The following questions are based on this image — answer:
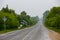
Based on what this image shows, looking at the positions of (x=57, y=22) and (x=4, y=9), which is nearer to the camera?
(x=57, y=22)

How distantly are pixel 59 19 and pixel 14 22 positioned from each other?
15564 mm

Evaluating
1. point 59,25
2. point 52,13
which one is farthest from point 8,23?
point 52,13

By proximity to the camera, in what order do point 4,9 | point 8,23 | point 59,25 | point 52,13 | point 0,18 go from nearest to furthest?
point 0,18 → point 8,23 → point 59,25 → point 4,9 → point 52,13

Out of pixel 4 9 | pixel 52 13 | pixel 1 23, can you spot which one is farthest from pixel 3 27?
pixel 52 13

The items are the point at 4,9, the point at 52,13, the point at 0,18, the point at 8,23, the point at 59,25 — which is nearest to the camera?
the point at 0,18

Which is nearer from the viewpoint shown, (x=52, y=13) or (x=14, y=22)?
(x=14, y=22)

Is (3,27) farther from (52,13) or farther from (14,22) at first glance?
(52,13)

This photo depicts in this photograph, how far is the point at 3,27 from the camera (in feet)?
229

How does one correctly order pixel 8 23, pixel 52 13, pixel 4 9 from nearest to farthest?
pixel 8 23, pixel 4 9, pixel 52 13

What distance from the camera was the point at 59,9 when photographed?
129m

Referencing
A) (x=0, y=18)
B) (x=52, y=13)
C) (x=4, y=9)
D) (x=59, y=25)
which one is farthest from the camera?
(x=52, y=13)

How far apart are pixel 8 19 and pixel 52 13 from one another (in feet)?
184

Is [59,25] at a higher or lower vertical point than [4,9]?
lower

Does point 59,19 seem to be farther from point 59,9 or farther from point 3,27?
point 59,9
